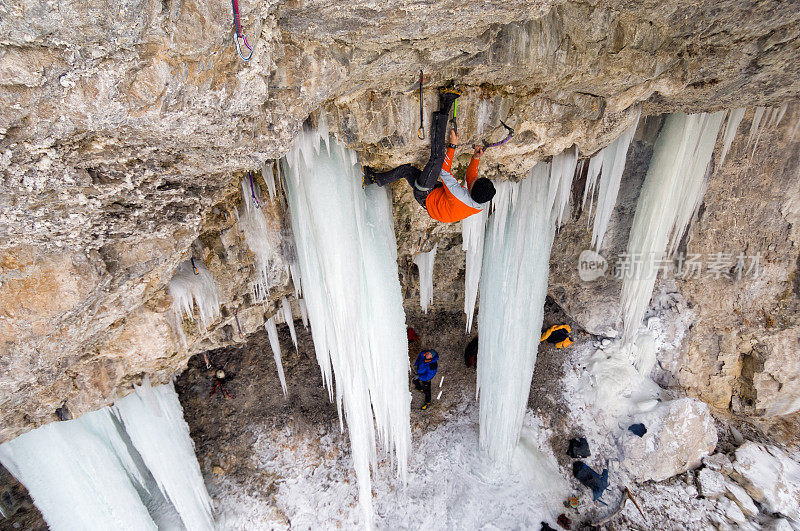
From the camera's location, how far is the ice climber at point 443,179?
2.87m

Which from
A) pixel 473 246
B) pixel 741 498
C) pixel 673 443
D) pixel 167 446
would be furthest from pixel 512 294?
pixel 167 446

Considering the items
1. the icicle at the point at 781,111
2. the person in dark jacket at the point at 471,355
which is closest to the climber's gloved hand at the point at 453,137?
the icicle at the point at 781,111

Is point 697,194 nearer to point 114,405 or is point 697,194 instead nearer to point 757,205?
point 757,205

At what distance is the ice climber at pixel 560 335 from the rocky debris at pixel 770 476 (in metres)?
2.62

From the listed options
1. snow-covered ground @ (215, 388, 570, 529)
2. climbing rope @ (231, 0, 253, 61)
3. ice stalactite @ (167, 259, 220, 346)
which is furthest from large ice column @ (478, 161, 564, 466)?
ice stalactite @ (167, 259, 220, 346)

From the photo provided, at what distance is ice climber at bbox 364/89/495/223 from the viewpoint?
9.41 feet

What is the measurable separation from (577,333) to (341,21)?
6.33 m

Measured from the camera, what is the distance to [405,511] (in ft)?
17.3

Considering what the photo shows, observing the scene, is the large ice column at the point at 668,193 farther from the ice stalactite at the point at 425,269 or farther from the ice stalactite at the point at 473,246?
the ice stalactite at the point at 425,269

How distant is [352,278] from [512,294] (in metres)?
2.15

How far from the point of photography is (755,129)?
4145mm

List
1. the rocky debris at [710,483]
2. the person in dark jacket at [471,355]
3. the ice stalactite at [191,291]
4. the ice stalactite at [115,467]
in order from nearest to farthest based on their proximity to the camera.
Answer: the ice stalactite at [191,291], the ice stalactite at [115,467], the rocky debris at [710,483], the person in dark jacket at [471,355]

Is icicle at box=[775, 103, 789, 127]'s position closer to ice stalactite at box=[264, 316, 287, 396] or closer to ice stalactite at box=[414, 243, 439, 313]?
ice stalactite at box=[414, 243, 439, 313]

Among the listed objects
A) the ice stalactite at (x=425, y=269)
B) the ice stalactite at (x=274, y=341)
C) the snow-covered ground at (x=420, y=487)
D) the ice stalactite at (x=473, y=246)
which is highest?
the ice stalactite at (x=473, y=246)
